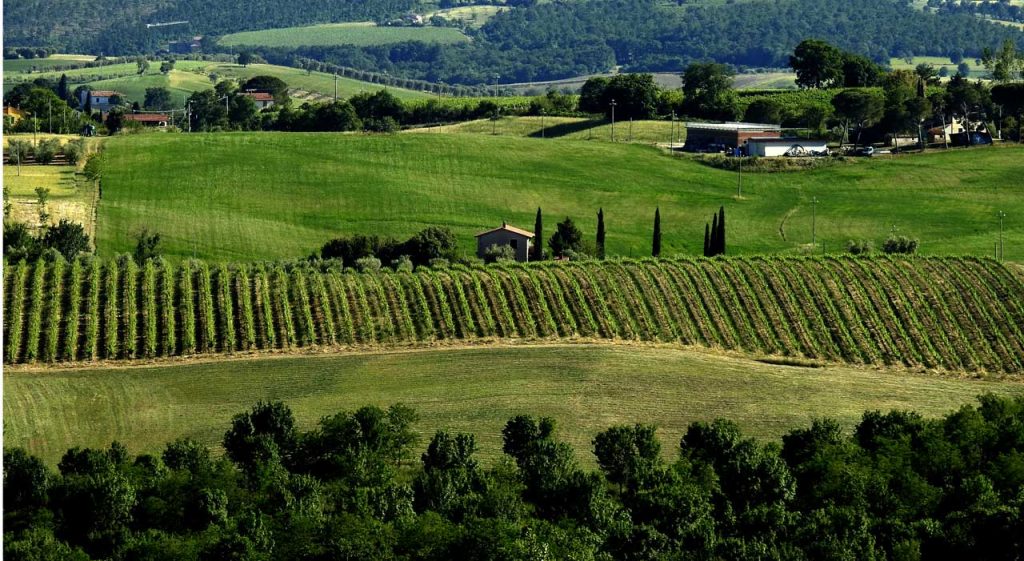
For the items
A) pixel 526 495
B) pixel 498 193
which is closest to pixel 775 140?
pixel 498 193

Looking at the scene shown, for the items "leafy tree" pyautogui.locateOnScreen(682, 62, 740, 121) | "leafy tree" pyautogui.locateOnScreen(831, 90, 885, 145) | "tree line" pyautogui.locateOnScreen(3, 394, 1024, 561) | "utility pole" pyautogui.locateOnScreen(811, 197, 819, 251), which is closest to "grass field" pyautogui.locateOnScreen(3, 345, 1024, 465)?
"tree line" pyautogui.locateOnScreen(3, 394, 1024, 561)

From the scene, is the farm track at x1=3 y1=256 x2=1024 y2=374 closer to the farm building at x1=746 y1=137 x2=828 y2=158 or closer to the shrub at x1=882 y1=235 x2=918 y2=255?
the shrub at x1=882 y1=235 x2=918 y2=255

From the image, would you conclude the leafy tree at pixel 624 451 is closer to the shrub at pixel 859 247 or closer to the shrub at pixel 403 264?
the shrub at pixel 403 264

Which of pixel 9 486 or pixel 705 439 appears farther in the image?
pixel 705 439

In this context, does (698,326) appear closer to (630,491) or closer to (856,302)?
(856,302)

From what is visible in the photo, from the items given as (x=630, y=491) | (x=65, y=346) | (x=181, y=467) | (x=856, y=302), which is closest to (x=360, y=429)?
(x=181, y=467)

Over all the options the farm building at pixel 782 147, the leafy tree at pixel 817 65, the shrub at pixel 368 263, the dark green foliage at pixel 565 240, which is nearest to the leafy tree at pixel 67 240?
the shrub at pixel 368 263
